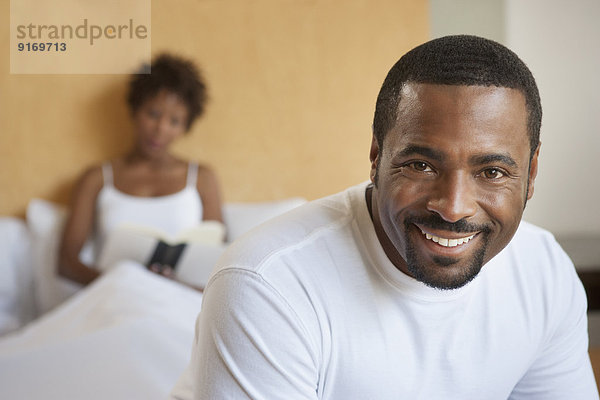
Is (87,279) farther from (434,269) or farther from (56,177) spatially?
(434,269)

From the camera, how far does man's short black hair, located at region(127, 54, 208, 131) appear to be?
8.87ft

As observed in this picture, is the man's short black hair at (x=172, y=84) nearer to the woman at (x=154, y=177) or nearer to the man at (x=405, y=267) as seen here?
the woman at (x=154, y=177)

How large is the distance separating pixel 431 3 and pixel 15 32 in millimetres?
1813

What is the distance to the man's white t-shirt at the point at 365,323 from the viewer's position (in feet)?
3.07

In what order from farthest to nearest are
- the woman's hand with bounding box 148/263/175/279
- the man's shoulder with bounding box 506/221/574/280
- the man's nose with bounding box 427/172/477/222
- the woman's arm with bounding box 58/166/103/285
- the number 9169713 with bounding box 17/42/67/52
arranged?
1. the number 9169713 with bounding box 17/42/67/52
2. the woman's arm with bounding box 58/166/103/285
3. the woman's hand with bounding box 148/263/175/279
4. the man's shoulder with bounding box 506/221/574/280
5. the man's nose with bounding box 427/172/477/222

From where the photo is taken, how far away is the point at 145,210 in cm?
265

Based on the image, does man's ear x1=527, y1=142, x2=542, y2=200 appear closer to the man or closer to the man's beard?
the man

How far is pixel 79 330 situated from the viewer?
1782 millimetres

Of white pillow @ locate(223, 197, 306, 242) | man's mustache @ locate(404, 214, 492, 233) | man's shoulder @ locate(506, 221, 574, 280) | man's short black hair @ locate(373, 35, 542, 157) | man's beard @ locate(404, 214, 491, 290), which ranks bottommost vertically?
white pillow @ locate(223, 197, 306, 242)

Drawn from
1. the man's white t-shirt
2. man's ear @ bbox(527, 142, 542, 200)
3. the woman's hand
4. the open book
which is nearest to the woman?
the open book

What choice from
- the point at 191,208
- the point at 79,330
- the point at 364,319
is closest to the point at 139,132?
the point at 191,208

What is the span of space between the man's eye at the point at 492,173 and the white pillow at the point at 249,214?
1796 mm

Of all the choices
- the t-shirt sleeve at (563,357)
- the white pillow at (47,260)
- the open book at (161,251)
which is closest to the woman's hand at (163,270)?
the open book at (161,251)

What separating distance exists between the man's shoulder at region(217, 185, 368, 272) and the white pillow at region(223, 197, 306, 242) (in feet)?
5.27
